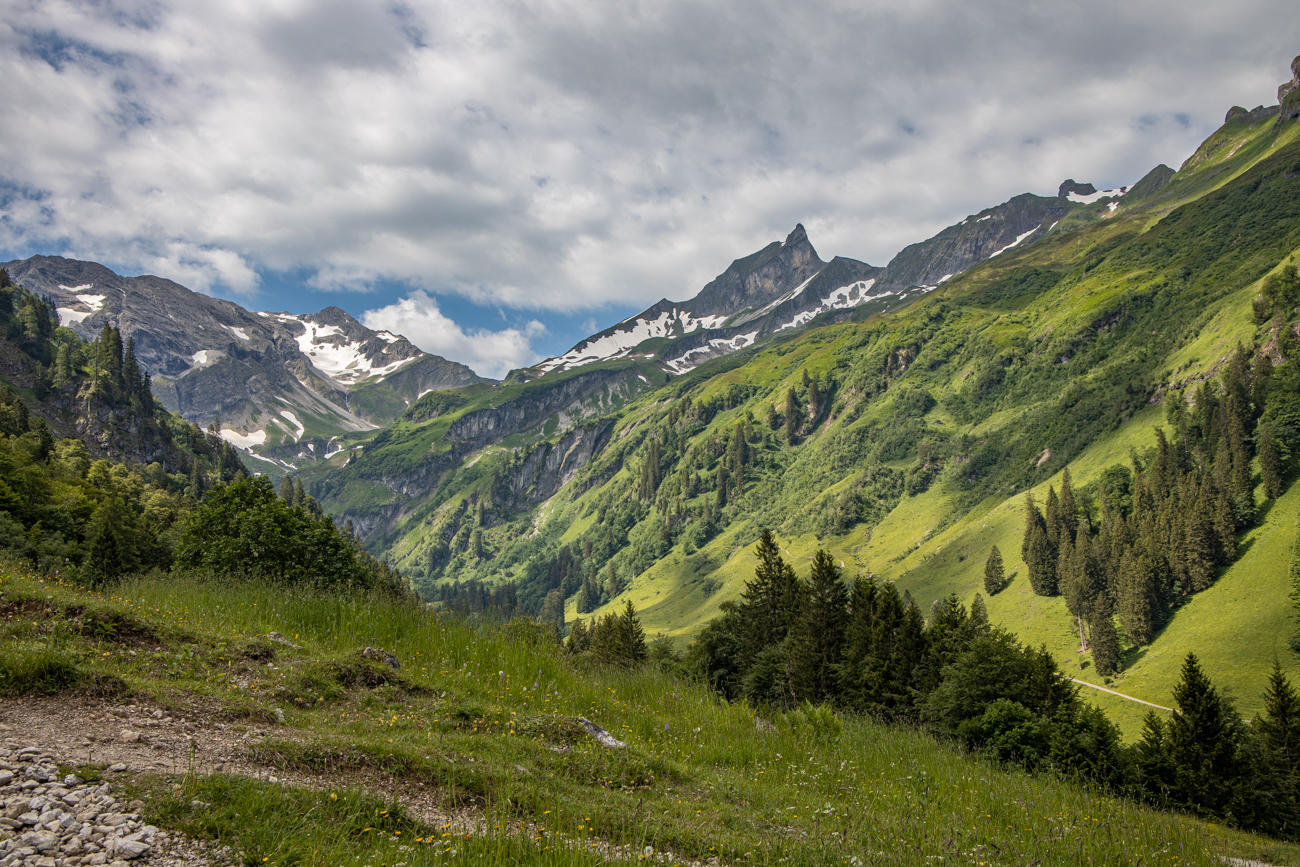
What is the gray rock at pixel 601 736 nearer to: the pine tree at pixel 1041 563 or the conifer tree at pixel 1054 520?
the pine tree at pixel 1041 563

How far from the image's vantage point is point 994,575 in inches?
6890

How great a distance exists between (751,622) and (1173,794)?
38063mm

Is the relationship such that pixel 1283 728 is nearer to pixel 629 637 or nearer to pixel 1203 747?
pixel 1203 747

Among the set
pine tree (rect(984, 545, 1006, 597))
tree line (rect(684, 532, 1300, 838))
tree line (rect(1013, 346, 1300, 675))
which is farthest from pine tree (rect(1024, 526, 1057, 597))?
tree line (rect(684, 532, 1300, 838))

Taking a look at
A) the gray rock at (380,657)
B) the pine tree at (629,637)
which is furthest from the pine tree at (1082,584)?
the gray rock at (380,657)

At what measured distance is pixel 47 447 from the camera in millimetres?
91812

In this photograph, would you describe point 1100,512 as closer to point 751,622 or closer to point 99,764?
point 751,622

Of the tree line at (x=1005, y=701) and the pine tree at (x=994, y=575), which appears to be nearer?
the tree line at (x=1005, y=701)

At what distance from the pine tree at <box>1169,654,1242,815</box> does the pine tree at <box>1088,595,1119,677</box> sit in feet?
321

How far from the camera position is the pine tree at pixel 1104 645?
126625 mm

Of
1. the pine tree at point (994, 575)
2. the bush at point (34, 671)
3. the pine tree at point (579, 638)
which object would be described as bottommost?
the pine tree at point (994, 575)

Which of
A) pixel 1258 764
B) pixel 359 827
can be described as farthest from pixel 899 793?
pixel 1258 764

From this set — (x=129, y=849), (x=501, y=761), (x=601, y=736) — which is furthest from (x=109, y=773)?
(x=601, y=736)

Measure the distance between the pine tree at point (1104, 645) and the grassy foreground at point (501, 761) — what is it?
144m
